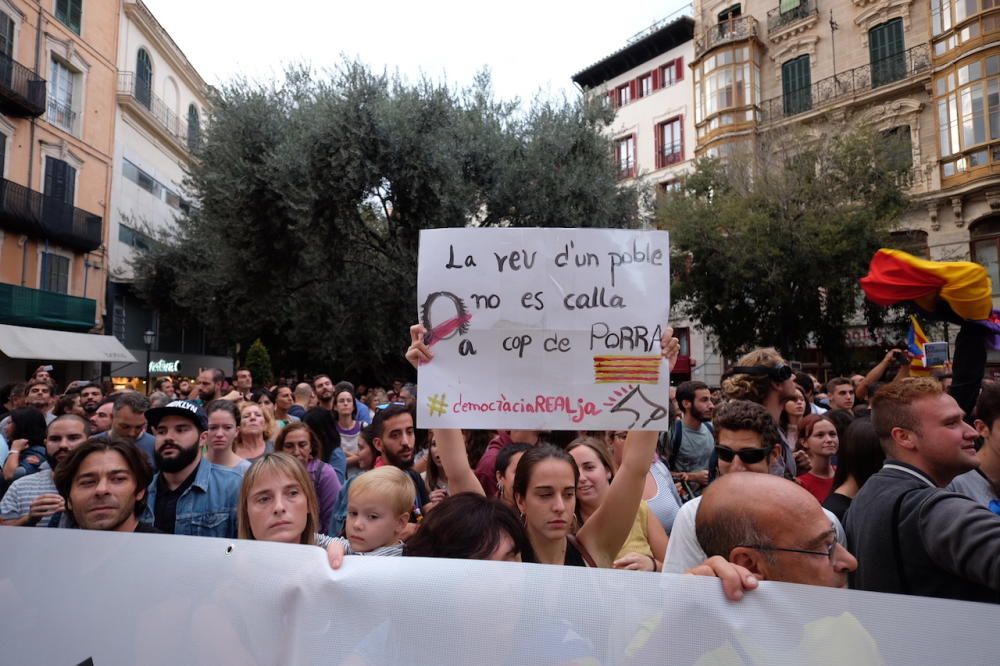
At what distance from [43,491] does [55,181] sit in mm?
22156

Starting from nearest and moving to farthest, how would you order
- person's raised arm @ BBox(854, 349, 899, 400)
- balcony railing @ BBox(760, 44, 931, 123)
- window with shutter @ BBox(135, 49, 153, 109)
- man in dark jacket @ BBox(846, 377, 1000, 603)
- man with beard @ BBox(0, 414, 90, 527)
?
man in dark jacket @ BBox(846, 377, 1000, 603) < man with beard @ BBox(0, 414, 90, 527) < person's raised arm @ BBox(854, 349, 899, 400) < balcony railing @ BBox(760, 44, 931, 123) < window with shutter @ BBox(135, 49, 153, 109)

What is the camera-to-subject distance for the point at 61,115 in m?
21.3

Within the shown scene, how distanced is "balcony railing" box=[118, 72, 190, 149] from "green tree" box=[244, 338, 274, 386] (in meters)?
9.78

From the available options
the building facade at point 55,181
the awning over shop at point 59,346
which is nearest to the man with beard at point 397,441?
the awning over shop at point 59,346

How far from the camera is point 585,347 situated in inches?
108

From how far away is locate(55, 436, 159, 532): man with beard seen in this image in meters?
2.58

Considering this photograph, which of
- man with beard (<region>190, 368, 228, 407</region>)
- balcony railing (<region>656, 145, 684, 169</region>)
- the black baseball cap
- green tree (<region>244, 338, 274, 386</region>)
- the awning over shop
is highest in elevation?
balcony railing (<region>656, 145, 684, 169</region>)

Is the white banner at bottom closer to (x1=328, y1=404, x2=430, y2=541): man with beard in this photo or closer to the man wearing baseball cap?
the man wearing baseball cap

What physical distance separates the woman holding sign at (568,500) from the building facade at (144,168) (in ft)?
75.6

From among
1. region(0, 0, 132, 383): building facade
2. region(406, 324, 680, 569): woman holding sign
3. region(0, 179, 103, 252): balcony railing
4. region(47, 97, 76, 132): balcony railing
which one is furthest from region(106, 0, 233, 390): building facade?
region(406, 324, 680, 569): woman holding sign

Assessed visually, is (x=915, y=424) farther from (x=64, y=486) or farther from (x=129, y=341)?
(x=129, y=341)

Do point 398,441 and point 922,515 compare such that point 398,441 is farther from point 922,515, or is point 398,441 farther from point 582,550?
point 922,515

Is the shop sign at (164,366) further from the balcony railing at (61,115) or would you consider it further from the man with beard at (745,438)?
the man with beard at (745,438)

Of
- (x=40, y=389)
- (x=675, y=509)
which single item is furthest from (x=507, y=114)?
(x=675, y=509)
